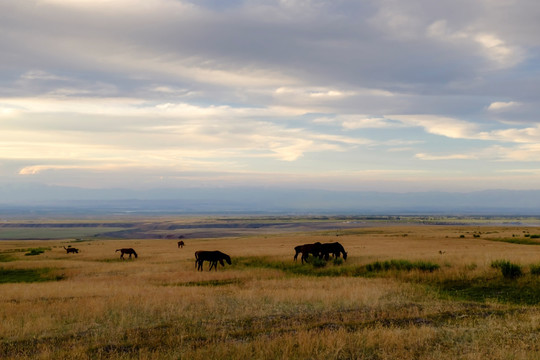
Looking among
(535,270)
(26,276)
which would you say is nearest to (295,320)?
(535,270)

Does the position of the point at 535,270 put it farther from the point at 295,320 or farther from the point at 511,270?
the point at 295,320

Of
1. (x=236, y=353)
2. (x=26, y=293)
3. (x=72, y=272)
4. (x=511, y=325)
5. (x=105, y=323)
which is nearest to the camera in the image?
(x=236, y=353)

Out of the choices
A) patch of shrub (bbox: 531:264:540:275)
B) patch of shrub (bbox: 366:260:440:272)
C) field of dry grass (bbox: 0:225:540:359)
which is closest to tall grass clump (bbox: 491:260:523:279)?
field of dry grass (bbox: 0:225:540:359)

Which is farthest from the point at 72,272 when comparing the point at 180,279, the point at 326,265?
the point at 326,265

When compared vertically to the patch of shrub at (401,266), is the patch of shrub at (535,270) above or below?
above

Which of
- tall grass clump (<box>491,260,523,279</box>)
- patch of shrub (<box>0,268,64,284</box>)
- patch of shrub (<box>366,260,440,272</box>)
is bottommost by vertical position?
patch of shrub (<box>0,268,64,284</box>)

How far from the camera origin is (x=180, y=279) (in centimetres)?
2598

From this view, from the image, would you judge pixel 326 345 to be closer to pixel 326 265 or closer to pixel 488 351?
pixel 488 351

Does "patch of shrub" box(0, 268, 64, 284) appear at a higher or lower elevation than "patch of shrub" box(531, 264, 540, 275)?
lower

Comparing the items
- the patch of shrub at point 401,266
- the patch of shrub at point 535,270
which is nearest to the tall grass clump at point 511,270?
the patch of shrub at point 535,270

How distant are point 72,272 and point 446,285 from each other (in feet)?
A: 85.8

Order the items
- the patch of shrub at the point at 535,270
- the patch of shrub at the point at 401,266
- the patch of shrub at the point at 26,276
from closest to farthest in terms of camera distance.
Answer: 1. the patch of shrub at the point at 535,270
2. the patch of shrub at the point at 401,266
3. the patch of shrub at the point at 26,276

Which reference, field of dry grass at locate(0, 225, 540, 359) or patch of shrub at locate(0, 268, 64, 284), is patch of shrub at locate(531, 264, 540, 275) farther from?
patch of shrub at locate(0, 268, 64, 284)

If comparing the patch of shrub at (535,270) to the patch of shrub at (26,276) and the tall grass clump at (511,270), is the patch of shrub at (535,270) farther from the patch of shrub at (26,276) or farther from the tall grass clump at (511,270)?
the patch of shrub at (26,276)
